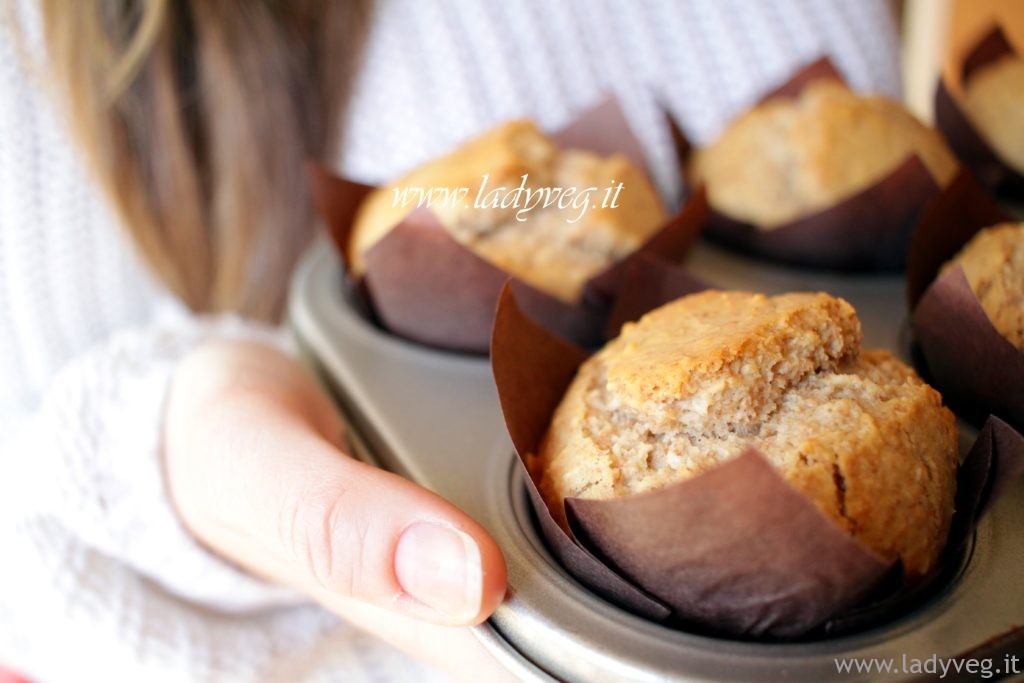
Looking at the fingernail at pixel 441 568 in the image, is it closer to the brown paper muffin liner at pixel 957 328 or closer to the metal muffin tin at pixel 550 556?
the metal muffin tin at pixel 550 556

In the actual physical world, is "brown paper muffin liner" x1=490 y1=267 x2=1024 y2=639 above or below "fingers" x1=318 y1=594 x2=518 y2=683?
above

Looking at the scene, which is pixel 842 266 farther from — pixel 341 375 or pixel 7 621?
pixel 7 621

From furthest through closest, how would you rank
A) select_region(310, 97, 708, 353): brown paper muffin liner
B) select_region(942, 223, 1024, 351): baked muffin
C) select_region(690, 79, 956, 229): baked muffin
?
select_region(690, 79, 956, 229): baked muffin
select_region(310, 97, 708, 353): brown paper muffin liner
select_region(942, 223, 1024, 351): baked muffin

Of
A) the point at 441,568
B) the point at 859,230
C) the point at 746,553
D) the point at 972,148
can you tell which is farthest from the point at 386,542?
the point at 972,148

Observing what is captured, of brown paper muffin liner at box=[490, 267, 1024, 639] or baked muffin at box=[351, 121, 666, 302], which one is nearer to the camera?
brown paper muffin liner at box=[490, 267, 1024, 639]

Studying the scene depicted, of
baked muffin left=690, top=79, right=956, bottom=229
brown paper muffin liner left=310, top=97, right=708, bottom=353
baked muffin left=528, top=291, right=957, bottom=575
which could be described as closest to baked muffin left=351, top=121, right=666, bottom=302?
brown paper muffin liner left=310, top=97, right=708, bottom=353

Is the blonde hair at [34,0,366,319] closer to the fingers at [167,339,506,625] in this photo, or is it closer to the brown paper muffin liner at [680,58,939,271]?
the fingers at [167,339,506,625]

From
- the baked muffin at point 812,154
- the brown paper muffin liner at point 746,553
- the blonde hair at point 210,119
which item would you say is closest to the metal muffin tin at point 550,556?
the brown paper muffin liner at point 746,553
